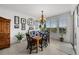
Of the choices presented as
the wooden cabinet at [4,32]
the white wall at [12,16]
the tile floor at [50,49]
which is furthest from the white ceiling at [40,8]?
the tile floor at [50,49]

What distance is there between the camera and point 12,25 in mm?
2641

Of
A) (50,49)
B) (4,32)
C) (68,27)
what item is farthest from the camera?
(4,32)

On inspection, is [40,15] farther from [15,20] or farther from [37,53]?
[37,53]

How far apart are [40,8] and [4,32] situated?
3.90 feet

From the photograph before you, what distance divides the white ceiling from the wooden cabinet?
0.46 metres

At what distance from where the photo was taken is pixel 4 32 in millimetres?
2746

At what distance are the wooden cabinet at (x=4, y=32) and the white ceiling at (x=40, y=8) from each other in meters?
0.46

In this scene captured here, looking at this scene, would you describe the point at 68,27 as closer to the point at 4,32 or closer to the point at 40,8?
the point at 40,8

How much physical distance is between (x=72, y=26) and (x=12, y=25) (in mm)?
1558

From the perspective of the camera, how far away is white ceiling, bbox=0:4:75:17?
96.9 inches

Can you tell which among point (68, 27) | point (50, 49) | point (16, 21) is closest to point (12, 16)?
point (16, 21)

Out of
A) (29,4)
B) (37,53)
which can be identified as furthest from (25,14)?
(37,53)

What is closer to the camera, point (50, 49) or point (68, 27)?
point (68, 27)

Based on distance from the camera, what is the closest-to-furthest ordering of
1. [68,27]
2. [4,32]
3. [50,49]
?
[68,27], [50,49], [4,32]
